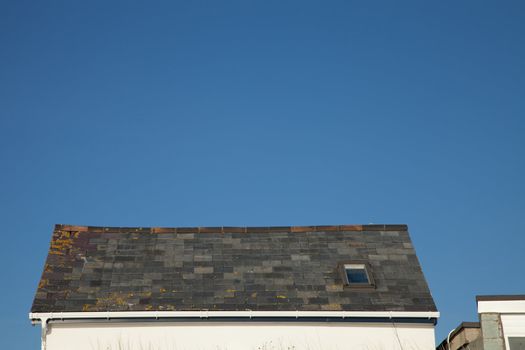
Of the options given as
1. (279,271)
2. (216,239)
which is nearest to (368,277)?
(279,271)

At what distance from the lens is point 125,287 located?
25.4 metres

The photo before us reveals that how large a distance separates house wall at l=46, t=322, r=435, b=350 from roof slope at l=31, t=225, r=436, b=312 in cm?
56

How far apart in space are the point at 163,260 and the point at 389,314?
25.3 feet

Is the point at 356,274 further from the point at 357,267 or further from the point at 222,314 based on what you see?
the point at 222,314

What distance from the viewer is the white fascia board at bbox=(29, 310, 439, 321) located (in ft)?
78.7

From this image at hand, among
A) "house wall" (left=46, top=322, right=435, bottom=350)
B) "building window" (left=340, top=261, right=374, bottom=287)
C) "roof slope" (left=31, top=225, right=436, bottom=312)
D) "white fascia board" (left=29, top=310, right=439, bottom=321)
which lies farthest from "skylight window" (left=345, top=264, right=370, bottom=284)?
"house wall" (left=46, top=322, right=435, bottom=350)

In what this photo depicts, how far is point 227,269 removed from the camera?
26.5 metres

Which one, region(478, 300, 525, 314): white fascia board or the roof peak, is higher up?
the roof peak

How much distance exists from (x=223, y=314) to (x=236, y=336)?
31.2 inches

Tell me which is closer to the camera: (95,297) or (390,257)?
(95,297)

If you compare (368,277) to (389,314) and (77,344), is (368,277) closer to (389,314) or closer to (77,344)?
(389,314)

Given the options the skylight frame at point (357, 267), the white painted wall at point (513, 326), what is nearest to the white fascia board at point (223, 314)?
the skylight frame at point (357, 267)

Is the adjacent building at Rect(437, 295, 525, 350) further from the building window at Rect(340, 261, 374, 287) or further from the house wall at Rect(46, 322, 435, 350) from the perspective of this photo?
the building window at Rect(340, 261, 374, 287)

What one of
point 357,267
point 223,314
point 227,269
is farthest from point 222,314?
point 357,267
